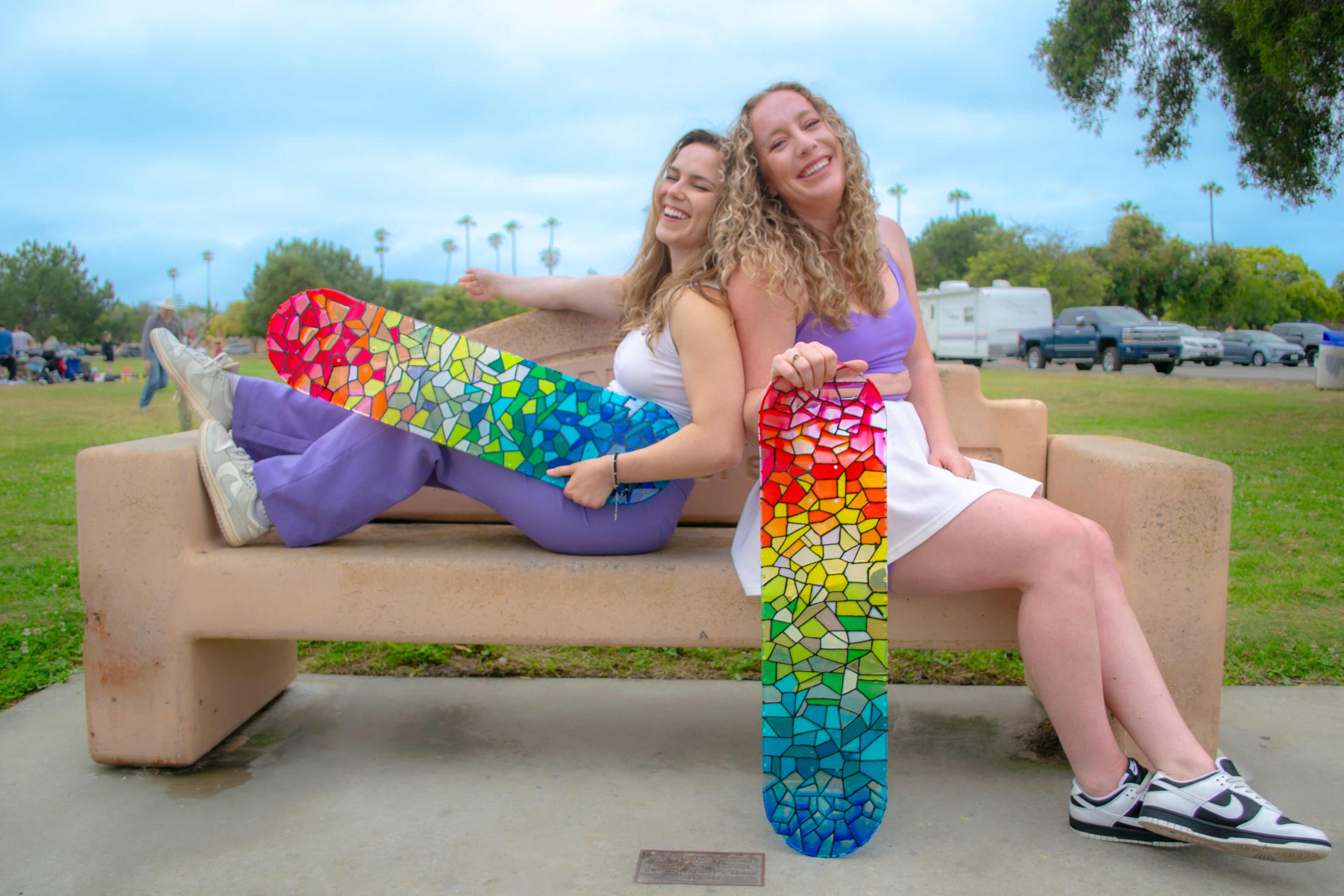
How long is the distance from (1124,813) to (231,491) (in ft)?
7.23

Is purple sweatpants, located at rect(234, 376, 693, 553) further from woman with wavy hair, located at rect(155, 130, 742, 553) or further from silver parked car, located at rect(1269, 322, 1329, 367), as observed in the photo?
silver parked car, located at rect(1269, 322, 1329, 367)

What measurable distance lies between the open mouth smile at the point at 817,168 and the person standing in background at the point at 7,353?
85.1ft

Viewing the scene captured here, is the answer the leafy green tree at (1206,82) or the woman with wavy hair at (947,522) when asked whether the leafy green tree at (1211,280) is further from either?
the woman with wavy hair at (947,522)

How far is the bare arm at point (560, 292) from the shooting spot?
9.89 ft

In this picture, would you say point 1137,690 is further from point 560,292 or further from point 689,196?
point 560,292

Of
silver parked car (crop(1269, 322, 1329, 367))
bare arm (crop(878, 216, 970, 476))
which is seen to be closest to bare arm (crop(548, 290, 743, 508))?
bare arm (crop(878, 216, 970, 476))

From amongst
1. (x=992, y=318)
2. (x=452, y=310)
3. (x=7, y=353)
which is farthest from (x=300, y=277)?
(x=992, y=318)

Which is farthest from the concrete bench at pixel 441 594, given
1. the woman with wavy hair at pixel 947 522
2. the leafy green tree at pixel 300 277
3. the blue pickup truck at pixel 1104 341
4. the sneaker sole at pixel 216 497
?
the leafy green tree at pixel 300 277

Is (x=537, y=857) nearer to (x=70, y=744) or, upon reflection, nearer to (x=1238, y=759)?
(x=70, y=744)

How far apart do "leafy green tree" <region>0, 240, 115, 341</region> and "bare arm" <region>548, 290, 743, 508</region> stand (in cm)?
6761

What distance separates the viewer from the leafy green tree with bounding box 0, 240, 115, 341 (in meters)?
58.7

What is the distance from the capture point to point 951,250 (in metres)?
64.4

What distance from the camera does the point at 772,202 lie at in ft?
7.91

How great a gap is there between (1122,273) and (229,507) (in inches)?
1881
